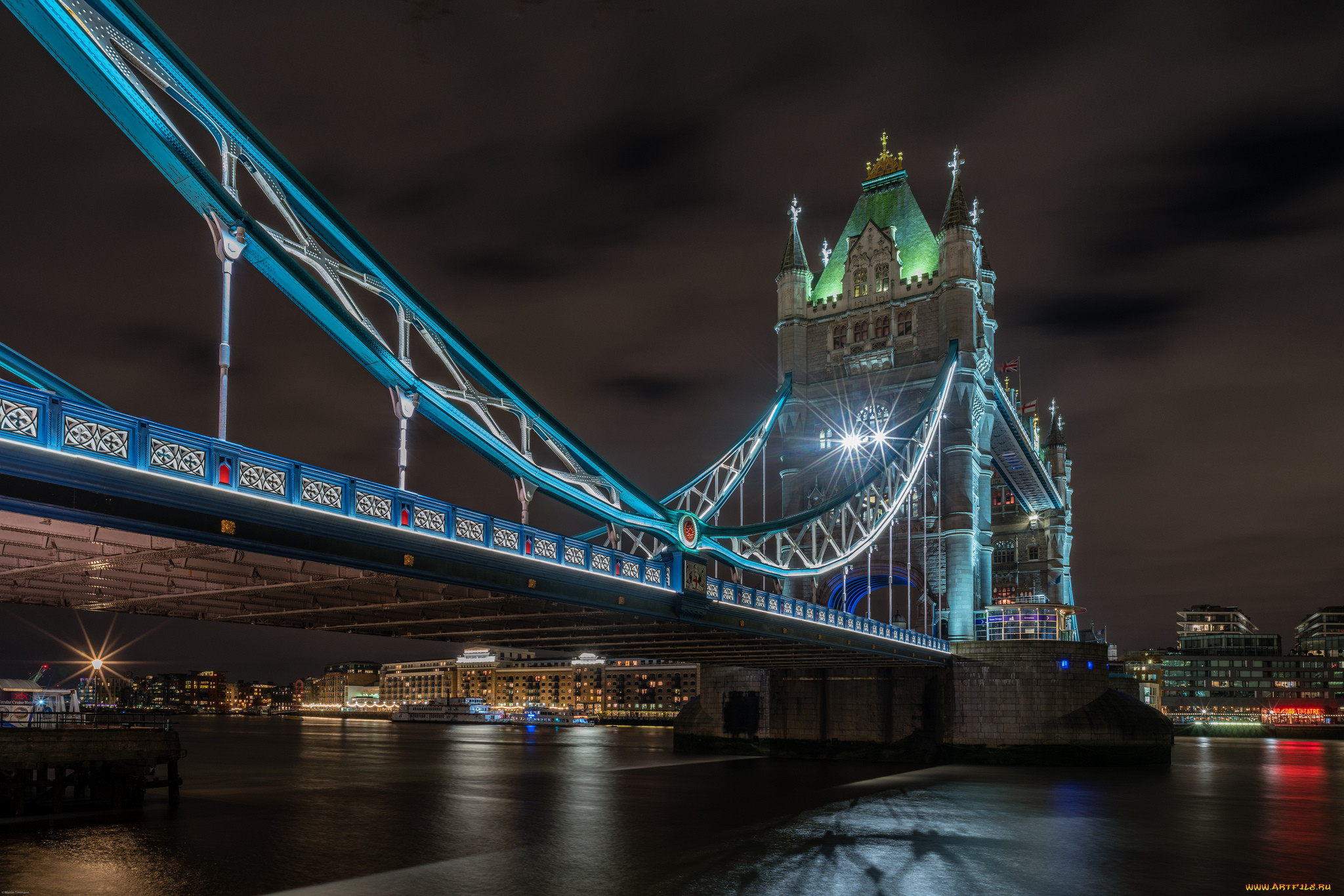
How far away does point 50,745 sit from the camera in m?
25.2

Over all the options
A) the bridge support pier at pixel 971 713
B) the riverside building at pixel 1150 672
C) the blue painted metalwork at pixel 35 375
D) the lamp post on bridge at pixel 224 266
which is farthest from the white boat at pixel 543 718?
the lamp post on bridge at pixel 224 266

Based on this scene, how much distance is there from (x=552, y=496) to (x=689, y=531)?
697 cm

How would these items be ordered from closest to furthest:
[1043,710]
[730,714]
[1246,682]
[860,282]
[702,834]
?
[702,834] < [1043,710] < [730,714] < [860,282] < [1246,682]

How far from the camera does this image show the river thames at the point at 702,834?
19.2 meters

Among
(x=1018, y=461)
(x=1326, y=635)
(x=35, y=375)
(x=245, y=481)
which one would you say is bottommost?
(x=1326, y=635)

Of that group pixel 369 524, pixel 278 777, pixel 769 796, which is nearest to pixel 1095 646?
pixel 769 796

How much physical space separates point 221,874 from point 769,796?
19.6 metres

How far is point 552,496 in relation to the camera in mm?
25625

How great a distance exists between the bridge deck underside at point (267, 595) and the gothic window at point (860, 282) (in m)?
33.9

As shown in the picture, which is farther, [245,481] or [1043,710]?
[1043,710]

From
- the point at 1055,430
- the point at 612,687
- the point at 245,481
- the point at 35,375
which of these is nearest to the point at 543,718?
the point at 612,687

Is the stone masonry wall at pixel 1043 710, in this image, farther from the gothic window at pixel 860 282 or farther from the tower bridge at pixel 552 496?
the gothic window at pixel 860 282

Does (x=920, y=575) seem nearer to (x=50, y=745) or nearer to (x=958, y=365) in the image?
(x=958, y=365)

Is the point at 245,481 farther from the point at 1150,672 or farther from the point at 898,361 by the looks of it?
the point at 1150,672
